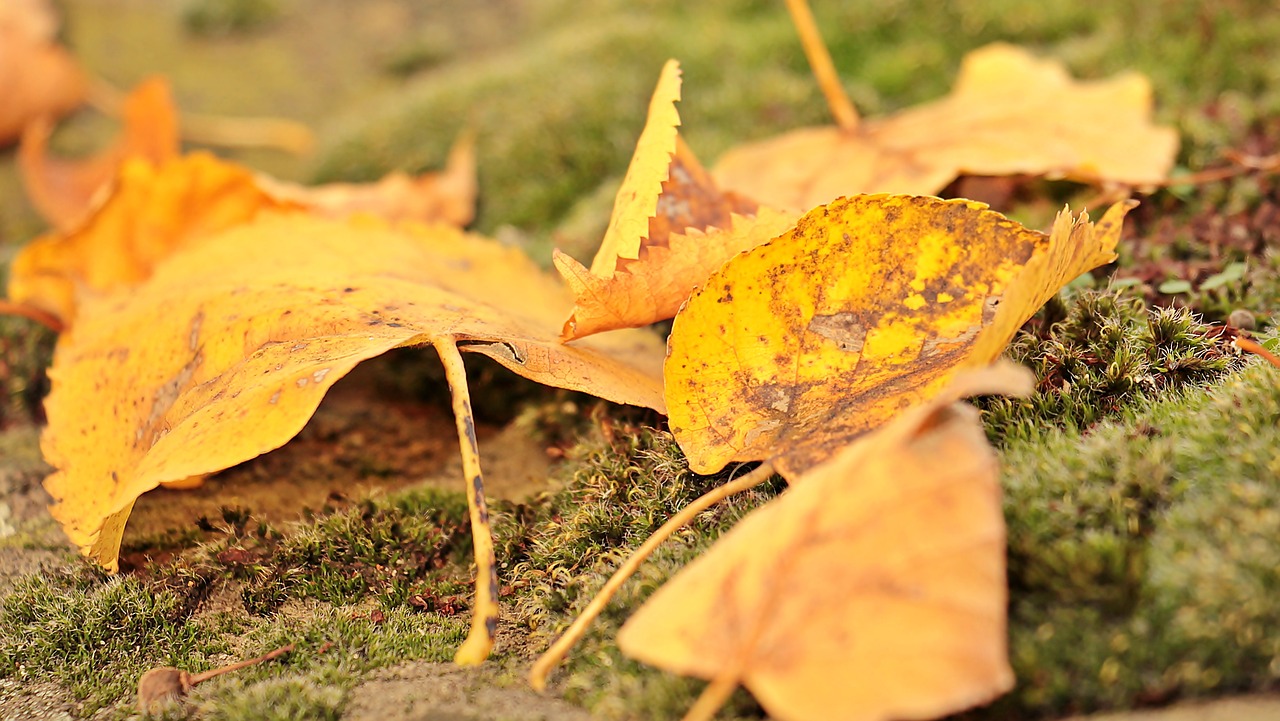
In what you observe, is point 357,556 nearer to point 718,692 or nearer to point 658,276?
point 658,276

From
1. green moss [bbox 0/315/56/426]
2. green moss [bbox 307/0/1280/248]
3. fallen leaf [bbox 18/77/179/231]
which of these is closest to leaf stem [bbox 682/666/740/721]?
green moss [bbox 307/0/1280/248]

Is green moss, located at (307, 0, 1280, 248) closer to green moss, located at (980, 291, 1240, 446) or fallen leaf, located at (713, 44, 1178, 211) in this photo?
fallen leaf, located at (713, 44, 1178, 211)

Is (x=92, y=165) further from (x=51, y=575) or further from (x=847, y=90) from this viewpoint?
(x=847, y=90)

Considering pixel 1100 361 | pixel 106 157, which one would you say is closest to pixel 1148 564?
pixel 1100 361

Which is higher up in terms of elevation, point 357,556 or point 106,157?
point 106,157

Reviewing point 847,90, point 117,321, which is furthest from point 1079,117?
point 117,321

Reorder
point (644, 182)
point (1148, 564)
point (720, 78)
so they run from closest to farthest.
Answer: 1. point (1148, 564)
2. point (644, 182)
3. point (720, 78)
